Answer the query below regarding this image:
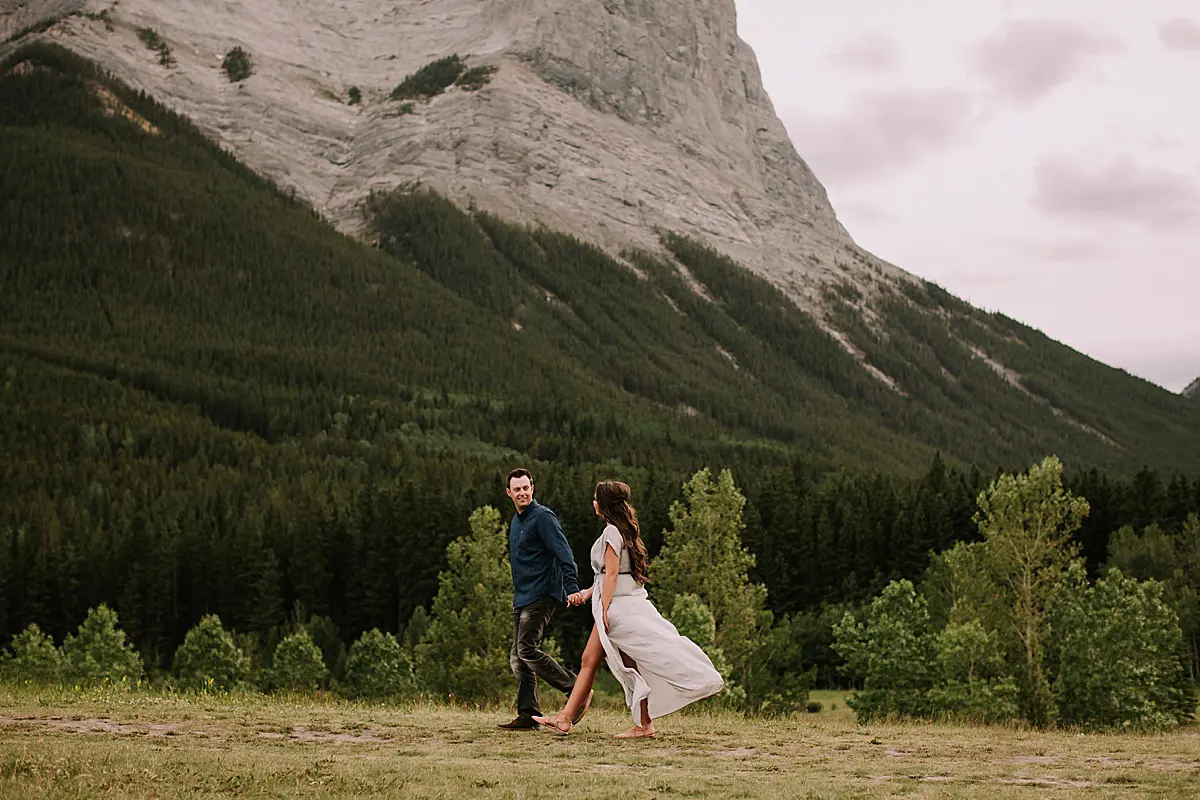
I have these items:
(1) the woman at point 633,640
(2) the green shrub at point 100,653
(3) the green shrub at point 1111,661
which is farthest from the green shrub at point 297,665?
(1) the woman at point 633,640

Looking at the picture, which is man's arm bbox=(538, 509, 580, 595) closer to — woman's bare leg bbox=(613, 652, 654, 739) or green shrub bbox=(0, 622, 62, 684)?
woman's bare leg bbox=(613, 652, 654, 739)

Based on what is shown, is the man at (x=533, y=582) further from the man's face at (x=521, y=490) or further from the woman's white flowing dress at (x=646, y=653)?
the woman's white flowing dress at (x=646, y=653)

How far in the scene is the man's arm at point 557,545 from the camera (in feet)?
56.1

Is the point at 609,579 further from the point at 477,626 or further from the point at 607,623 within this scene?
the point at 477,626

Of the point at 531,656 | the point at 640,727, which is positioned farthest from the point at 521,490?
the point at 640,727

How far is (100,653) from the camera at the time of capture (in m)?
74.4

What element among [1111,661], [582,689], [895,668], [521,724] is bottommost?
[895,668]

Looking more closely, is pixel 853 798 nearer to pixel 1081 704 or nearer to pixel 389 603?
pixel 1081 704

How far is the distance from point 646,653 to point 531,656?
1896 mm

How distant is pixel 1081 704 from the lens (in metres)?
45.6

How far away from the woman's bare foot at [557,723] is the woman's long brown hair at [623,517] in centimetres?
230

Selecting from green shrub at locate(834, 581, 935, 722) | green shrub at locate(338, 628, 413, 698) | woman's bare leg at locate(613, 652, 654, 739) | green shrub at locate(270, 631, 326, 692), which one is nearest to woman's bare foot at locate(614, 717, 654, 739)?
woman's bare leg at locate(613, 652, 654, 739)

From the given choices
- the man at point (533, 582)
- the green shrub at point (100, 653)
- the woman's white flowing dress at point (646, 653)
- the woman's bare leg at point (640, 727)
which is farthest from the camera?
the green shrub at point (100, 653)

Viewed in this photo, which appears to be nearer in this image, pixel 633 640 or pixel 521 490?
pixel 633 640
